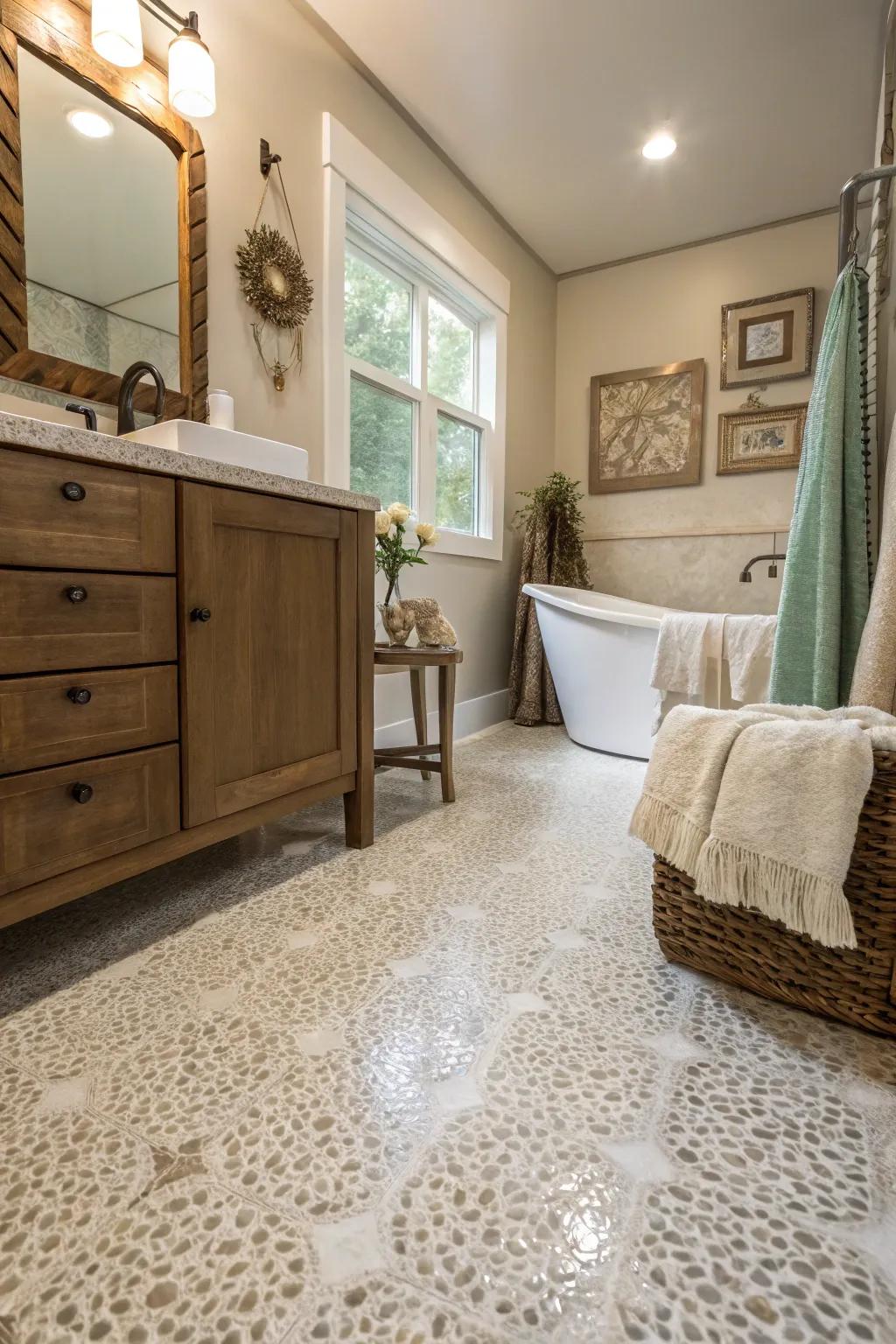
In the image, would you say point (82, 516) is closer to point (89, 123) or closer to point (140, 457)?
point (140, 457)

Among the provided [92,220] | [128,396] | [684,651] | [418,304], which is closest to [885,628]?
[684,651]

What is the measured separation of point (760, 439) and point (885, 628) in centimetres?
247

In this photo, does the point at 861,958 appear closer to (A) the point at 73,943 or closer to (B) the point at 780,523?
(A) the point at 73,943

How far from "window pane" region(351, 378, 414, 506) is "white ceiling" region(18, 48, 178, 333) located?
0.87 meters

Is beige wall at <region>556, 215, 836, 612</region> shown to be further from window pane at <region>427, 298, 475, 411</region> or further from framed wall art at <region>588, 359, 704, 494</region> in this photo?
window pane at <region>427, 298, 475, 411</region>

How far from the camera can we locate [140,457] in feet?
3.49

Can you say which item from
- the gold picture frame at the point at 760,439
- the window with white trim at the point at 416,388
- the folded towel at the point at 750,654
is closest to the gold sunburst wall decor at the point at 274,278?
the window with white trim at the point at 416,388

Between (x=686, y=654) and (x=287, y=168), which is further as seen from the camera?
(x=686, y=654)

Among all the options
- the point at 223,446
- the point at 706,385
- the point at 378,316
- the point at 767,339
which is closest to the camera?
the point at 223,446

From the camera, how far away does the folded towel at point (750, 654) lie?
214cm

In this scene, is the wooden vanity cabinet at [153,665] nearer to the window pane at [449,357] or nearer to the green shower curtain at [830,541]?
the green shower curtain at [830,541]

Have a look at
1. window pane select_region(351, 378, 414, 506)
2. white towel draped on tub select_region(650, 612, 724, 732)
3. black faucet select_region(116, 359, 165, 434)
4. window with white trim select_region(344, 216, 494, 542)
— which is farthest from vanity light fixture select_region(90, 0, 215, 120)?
white towel draped on tub select_region(650, 612, 724, 732)

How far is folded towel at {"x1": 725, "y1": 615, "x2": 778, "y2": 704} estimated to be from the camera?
214 centimetres

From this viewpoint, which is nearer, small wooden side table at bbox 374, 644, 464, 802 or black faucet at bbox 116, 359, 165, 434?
black faucet at bbox 116, 359, 165, 434
